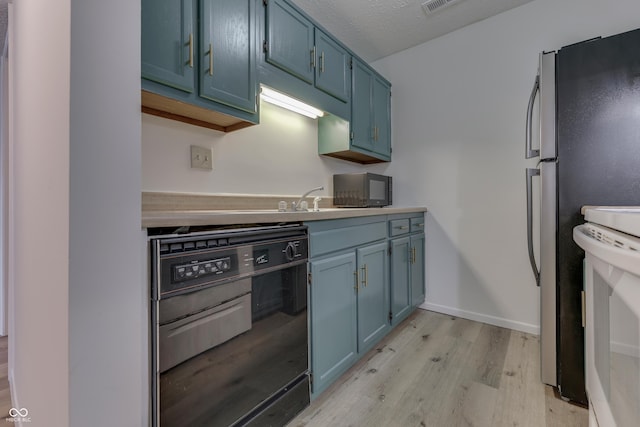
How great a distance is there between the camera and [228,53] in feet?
4.50

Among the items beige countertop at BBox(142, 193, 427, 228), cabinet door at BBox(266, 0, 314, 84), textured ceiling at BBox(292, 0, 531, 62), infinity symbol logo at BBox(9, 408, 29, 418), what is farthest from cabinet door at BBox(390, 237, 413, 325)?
infinity symbol logo at BBox(9, 408, 29, 418)

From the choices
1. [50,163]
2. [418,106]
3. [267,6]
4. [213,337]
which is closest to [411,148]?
[418,106]

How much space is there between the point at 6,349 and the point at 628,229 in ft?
11.1

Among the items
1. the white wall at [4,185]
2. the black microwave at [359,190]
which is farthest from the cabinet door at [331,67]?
the white wall at [4,185]

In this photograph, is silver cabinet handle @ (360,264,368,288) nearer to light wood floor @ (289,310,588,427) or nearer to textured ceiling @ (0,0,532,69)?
light wood floor @ (289,310,588,427)

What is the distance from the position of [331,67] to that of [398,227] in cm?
126

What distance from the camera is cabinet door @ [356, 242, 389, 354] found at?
5.58 ft

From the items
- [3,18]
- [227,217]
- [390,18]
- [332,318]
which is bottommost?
[332,318]

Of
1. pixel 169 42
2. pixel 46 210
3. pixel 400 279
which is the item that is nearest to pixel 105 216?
pixel 46 210

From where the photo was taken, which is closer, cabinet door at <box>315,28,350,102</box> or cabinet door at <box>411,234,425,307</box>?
cabinet door at <box>315,28,350,102</box>

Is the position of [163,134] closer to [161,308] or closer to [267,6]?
[267,6]

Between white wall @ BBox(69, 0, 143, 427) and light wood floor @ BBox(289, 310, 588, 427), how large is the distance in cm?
93

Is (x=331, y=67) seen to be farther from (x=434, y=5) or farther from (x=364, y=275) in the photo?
(x=364, y=275)

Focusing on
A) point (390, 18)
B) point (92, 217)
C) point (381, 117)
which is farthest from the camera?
point (381, 117)
